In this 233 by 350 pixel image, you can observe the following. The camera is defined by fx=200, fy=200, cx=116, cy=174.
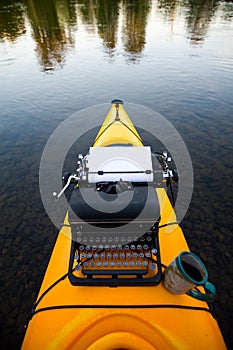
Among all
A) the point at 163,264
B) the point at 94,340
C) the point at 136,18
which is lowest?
the point at 136,18

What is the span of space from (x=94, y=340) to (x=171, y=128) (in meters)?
8.50

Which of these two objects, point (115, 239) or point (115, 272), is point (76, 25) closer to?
point (115, 239)

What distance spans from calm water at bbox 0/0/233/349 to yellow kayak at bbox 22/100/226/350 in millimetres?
1945

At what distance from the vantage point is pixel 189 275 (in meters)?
2.14

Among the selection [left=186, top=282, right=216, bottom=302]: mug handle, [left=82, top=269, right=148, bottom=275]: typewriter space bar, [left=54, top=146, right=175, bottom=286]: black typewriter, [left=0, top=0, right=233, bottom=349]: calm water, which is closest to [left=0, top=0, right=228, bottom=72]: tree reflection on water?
[left=0, top=0, right=233, bottom=349]: calm water

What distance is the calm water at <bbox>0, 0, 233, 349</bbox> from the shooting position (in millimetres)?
4586

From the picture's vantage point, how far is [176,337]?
2137 millimetres

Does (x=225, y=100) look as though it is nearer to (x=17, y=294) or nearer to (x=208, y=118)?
(x=208, y=118)

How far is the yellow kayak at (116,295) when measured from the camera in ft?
7.03

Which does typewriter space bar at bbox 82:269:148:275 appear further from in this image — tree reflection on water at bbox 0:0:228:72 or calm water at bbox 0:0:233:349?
tree reflection on water at bbox 0:0:228:72

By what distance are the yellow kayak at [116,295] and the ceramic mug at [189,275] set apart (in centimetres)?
13

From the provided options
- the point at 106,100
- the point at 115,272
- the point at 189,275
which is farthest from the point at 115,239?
the point at 106,100

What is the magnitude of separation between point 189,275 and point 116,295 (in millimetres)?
921

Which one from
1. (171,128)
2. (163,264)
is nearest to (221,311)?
(163,264)
